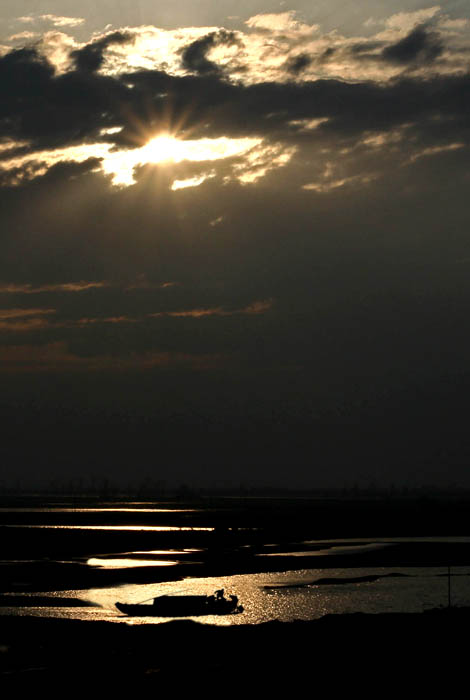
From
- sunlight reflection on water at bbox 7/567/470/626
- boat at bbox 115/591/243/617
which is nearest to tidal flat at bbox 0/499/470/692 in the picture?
sunlight reflection on water at bbox 7/567/470/626

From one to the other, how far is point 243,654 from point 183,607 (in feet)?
49.1

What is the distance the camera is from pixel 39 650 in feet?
135

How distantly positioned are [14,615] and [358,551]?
177 feet

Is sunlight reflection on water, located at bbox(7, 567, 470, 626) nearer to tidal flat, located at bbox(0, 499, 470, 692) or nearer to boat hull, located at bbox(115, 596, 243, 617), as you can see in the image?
tidal flat, located at bbox(0, 499, 470, 692)

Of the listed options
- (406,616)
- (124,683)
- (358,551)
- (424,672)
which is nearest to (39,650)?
(124,683)

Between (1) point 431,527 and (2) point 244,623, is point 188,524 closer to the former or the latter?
(1) point 431,527

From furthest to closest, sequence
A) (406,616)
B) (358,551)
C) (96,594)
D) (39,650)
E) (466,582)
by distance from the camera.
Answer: (358,551)
(466,582)
(96,594)
(406,616)
(39,650)

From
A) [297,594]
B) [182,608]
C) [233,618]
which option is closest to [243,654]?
[233,618]

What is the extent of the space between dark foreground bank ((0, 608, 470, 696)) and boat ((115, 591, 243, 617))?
5.35 meters

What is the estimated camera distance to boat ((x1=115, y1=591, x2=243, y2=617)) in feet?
176

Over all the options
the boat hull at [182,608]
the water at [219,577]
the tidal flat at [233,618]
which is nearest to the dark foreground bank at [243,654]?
the tidal flat at [233,618]

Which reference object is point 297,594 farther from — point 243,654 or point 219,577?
point 243,654

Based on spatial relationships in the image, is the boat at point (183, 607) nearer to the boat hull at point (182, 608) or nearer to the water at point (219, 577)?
the boat hull at point (182, 608)

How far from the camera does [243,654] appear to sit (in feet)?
131
